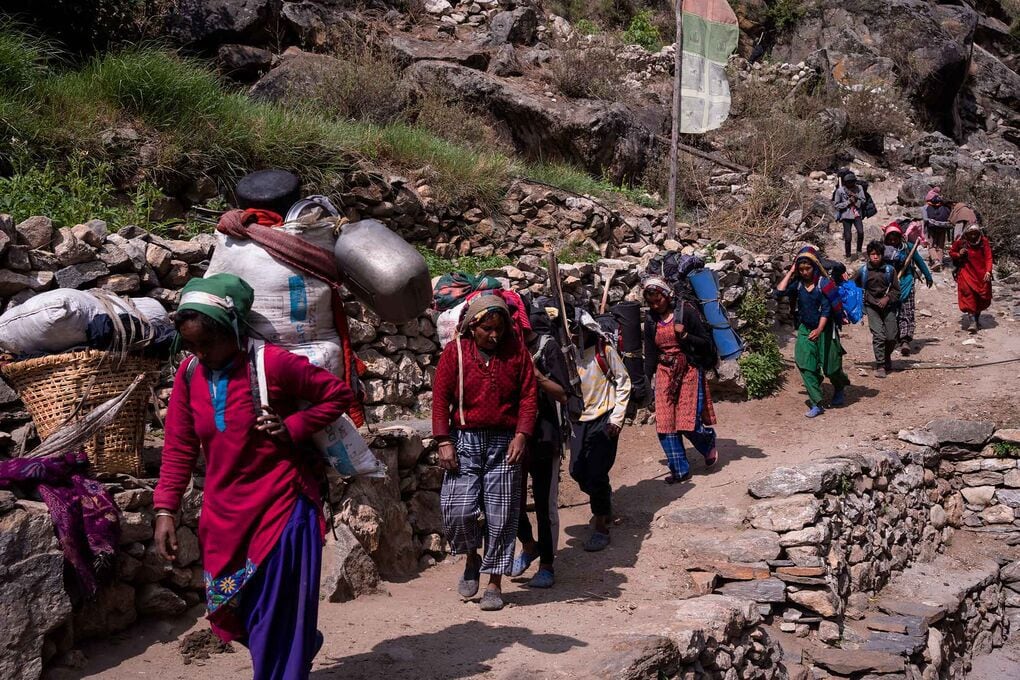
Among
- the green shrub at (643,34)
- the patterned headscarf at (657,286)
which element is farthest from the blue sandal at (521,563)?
the green shrub at (643,34)

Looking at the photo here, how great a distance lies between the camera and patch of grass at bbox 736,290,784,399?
923cm

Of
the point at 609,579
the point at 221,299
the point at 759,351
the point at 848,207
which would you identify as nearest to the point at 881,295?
the point at 759,351

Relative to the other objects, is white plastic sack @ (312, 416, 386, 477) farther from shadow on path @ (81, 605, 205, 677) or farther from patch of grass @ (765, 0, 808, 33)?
patch of grass @ (765, 0, 808, 33)

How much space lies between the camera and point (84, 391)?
150 inches

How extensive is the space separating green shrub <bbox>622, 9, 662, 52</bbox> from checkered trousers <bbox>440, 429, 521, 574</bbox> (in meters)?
16.4

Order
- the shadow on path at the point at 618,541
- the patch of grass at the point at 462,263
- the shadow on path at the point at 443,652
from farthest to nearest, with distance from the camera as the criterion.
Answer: the patch of grass at the point at 462,263
the shadow on path at the point at 618,541
the shadow on path at the point at 443,652

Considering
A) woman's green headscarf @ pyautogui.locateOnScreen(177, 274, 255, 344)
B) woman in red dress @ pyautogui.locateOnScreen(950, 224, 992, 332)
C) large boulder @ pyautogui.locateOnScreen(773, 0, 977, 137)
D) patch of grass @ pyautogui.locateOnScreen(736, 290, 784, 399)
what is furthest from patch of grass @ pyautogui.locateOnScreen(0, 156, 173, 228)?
large boulder @ pyautogui.locateOnScreen(773, 0, 977, 137)

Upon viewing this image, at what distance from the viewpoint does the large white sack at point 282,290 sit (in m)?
3.36

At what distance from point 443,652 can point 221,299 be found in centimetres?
193

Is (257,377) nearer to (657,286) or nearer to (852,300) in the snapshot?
(657,286)

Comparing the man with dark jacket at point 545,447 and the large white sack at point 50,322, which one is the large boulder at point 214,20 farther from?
the man with dark jacket at point 545,447

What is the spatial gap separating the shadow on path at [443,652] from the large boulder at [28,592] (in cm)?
102

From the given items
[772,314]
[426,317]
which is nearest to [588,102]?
[772,314]

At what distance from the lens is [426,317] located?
712 cm
